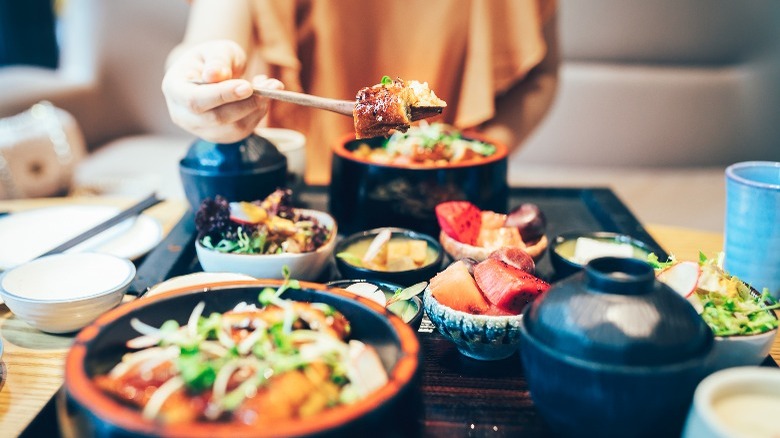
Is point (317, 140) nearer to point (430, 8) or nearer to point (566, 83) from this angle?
point (430, 8)

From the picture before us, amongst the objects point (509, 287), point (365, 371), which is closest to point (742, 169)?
point (509, 287)

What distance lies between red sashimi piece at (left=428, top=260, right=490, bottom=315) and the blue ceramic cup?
60 cm

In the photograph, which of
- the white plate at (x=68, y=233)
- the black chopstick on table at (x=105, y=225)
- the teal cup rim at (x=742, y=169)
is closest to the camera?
the teal cup rim at (x=742, y=169)

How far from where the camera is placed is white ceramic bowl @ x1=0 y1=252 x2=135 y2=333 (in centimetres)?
122

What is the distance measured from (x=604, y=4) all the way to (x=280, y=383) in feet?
11.7

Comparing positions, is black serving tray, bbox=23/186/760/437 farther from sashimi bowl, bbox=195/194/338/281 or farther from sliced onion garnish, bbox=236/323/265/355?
sliced onion garnish, bbox=236/323/265/355

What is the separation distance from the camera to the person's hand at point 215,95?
1.47 metres

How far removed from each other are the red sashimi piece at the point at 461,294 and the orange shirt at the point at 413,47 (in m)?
1.47

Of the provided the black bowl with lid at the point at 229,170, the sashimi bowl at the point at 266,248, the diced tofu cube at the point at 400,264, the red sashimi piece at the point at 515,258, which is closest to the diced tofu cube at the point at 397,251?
the diced tofu cube at the point at 400,264

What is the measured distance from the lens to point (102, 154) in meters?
3.77

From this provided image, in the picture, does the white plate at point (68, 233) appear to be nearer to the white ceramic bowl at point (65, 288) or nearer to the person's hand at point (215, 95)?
the white ceramic bowl at point (65, 288)

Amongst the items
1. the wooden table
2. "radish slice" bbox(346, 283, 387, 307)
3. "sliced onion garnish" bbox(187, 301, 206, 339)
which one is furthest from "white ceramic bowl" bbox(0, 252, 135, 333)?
"radish slice" bbox(346, 283, 387, 307)

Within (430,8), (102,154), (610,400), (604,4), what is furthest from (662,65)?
(610,400)

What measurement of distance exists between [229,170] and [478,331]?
858 mm
